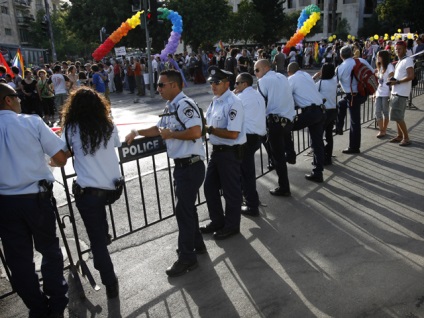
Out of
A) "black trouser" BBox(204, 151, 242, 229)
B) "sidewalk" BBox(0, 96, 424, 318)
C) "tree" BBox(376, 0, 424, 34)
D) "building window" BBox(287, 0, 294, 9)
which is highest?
"building window" BBox(287, 0, 294, 9)

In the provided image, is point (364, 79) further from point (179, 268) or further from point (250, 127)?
point (179, 268)

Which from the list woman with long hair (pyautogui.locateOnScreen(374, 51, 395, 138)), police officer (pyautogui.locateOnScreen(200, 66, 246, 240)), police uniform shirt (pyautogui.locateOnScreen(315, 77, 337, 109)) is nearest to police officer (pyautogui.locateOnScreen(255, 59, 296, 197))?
police officer (pyautogui.locateOnScreen(200, 66, 246, 240))

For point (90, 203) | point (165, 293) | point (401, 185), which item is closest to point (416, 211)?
point (401, 185)

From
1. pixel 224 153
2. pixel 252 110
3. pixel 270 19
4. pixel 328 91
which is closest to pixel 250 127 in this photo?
pixel 252 110

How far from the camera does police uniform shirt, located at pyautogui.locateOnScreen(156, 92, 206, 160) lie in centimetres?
352

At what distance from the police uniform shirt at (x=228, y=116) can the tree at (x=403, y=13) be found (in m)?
37.9

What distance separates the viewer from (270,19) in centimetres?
5134

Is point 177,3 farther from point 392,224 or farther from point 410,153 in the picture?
point 392,224

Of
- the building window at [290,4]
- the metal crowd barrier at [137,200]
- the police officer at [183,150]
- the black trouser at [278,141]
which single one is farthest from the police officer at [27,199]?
the building window at [290,4]

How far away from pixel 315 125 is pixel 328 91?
0.91 m

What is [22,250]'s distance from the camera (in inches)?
118

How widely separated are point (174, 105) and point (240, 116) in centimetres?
78

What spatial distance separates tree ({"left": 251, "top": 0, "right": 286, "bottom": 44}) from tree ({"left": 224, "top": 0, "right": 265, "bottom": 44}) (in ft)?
7.69

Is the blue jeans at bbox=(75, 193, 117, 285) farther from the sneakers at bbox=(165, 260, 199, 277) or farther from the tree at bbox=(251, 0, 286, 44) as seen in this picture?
the tree at bbox=(251, 0, 286, 44)
